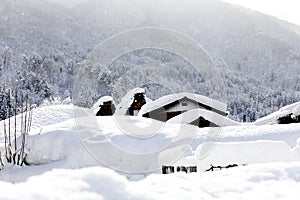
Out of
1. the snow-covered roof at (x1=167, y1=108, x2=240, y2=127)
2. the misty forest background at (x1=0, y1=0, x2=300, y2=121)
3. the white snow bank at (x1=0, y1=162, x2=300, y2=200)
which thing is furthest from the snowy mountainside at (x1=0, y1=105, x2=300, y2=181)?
the misty forest background at (x1=0, y1=0, x2=300, y2=121)

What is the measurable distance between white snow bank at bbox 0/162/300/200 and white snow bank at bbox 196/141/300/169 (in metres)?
6.28

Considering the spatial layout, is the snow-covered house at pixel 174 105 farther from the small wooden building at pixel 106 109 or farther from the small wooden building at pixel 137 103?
the small wooden building at pixel 106 109

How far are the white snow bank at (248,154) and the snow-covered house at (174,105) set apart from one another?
12162 mm

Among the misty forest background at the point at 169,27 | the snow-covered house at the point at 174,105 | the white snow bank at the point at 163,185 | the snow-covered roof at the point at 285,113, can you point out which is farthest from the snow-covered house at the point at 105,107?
the misty forest background at the point at 169,27

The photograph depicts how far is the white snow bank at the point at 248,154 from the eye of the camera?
897cm

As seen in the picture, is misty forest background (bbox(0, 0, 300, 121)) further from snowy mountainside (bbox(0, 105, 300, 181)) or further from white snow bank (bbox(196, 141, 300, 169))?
white snow bank (bbox(196, 141, 300, 169))

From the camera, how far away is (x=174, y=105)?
2322 cm

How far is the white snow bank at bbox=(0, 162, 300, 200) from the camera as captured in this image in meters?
1.61

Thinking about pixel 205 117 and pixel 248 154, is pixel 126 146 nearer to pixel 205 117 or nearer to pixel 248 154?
pixel 248 154

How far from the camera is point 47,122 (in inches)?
761

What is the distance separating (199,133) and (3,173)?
620 centimetres

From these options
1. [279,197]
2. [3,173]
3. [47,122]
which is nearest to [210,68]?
[47,122]

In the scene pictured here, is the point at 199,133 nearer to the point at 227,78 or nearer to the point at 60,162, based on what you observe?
the point at 60,162

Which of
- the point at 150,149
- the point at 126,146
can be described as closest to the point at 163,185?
the point at 126,146
